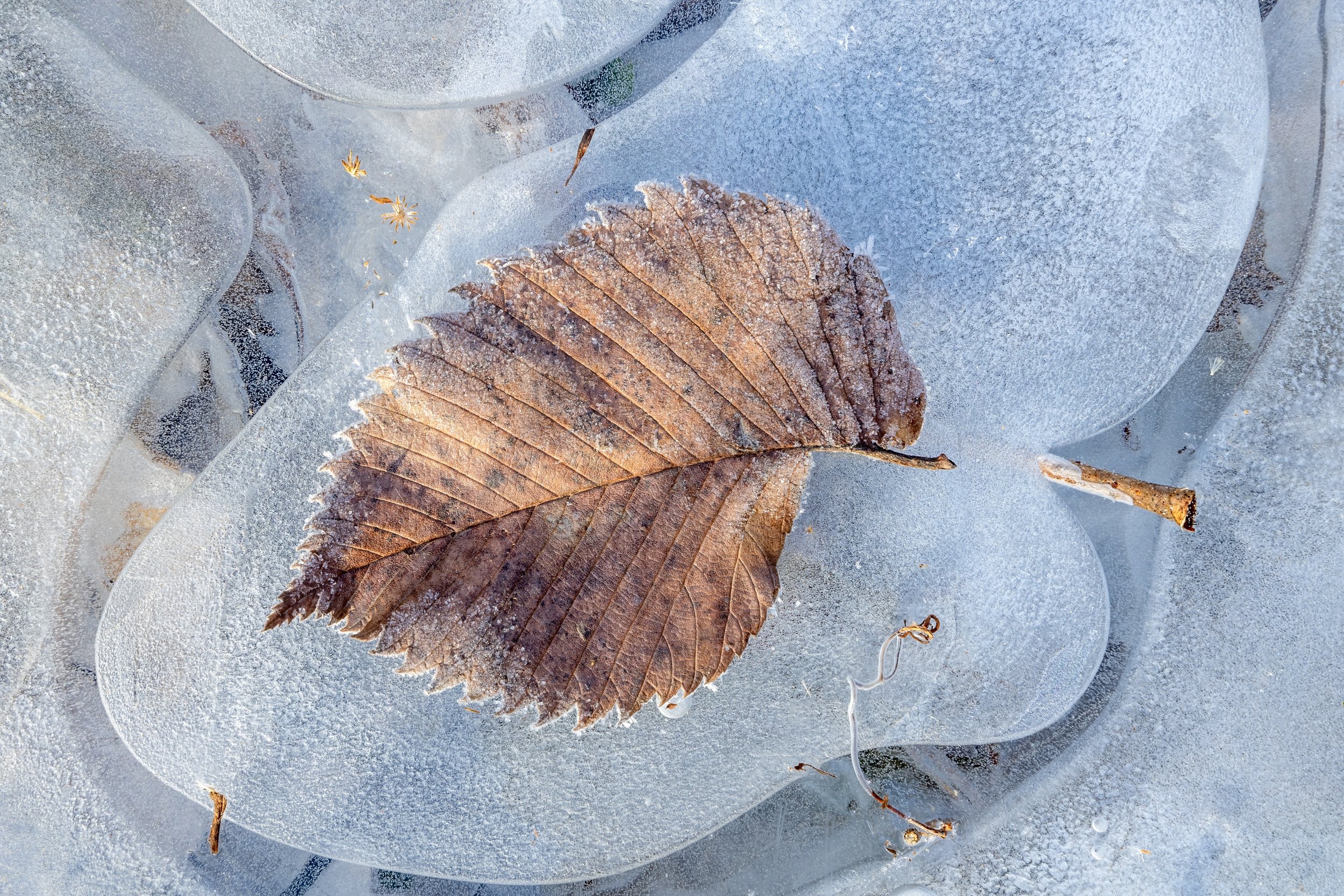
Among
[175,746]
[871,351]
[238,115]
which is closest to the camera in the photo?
[871,351]

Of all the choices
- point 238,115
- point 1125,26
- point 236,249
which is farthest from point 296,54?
point 1125,26

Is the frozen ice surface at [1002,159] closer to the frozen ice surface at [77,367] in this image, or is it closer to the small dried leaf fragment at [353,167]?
the small dried leaf fragment at [353,167]

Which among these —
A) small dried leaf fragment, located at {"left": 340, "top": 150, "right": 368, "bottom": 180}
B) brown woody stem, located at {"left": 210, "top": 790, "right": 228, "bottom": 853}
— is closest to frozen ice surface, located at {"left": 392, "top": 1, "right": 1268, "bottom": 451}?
small dried leaf fragment, located at {"left": 340, "top": 150, "right": 368, "bottom": 180}

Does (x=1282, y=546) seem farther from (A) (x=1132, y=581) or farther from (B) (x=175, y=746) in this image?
(B) (x=175, y=746)

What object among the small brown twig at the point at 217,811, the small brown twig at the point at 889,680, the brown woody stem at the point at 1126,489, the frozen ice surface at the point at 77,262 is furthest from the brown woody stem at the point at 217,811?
the brown woody stem at the point at 1126,489

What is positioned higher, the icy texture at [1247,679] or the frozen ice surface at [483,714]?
the icy texture at [1247,679]

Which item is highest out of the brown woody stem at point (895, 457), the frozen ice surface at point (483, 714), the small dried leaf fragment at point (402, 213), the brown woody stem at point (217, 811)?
the brown woody stem at point (895, 457)

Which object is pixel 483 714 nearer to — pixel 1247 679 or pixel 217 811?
pixel 217 811

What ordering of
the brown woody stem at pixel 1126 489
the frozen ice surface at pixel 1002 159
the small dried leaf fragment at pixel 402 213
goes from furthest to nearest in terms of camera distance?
the small dried leaf fragment at pixel 402 213, the frozen ice surface at pixel 1002 159, the brown woody stem at pixel 1126 489
